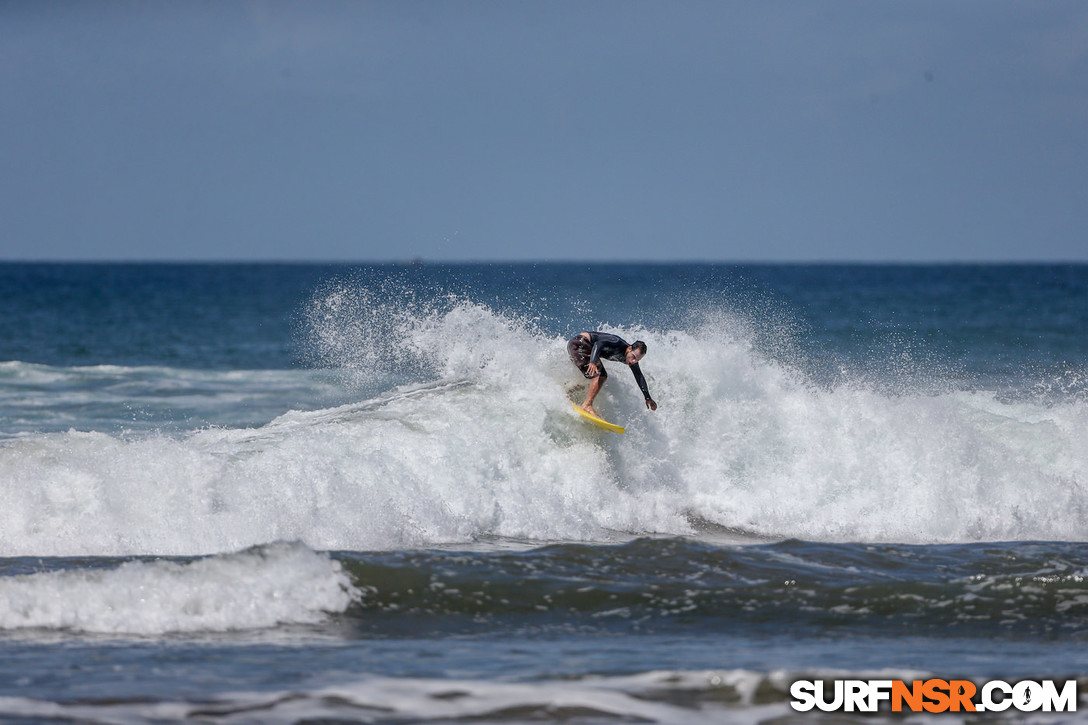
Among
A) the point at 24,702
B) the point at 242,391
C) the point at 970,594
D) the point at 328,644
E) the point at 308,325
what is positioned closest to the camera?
the point at 24,702

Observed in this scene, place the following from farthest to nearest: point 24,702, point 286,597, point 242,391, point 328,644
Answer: point 242,391 < point 286,597 < point 328,644 < point 24,702

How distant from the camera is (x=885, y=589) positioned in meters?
9.48

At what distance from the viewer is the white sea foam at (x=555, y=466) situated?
11258 millimetres

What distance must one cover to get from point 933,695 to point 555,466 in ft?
22.0

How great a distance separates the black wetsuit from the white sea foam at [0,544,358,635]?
514 cm

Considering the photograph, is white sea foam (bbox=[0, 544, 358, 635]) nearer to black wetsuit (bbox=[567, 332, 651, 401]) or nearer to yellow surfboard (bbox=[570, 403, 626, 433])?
yellow surfboard (bbox=[570, 403, 626, 433])

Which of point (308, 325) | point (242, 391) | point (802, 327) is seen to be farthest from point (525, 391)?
point (308, 325)

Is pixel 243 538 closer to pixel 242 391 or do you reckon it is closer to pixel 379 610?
pixel 379 610

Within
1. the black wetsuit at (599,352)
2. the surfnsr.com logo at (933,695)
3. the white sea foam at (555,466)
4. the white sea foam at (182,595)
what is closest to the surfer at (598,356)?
the black wetsuit at (599,352)

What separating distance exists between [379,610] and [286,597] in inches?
28.4

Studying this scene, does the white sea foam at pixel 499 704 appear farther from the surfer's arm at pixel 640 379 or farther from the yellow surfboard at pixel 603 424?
the surfer's arm at pixel 640 379

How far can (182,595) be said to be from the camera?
8.50 meters

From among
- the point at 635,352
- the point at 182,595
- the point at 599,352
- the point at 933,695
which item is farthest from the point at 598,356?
the point at 933,695

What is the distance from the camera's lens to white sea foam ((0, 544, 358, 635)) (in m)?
8.28
